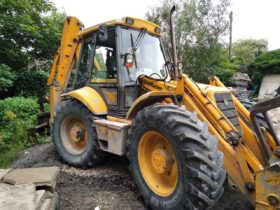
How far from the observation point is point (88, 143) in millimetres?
4891

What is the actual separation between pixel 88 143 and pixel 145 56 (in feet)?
5.44

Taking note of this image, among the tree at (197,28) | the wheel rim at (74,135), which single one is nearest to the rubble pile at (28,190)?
the wheel rim at (74,135)

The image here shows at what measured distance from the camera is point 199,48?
50.7ft

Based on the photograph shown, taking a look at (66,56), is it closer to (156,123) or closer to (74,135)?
(74,135)

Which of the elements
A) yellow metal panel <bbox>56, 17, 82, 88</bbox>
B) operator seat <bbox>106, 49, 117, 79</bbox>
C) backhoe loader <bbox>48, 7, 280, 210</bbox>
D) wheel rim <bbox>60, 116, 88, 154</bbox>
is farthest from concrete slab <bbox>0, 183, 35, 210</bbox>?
yellow metal panel <bbox>56, 17, 82, 88</bbox>

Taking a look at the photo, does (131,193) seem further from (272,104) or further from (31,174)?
(272,104)

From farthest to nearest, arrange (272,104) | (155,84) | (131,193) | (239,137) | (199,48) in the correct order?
(199,48) → (155,84) → (131,193) → (239,137) → (272,104)

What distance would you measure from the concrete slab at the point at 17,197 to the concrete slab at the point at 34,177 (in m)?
0.12

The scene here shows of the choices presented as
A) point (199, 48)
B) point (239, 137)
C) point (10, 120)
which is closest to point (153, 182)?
point (239, 137)

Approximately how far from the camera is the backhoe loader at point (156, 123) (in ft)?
9.86

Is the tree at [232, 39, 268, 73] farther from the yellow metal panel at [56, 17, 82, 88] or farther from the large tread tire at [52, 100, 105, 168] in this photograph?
the large tread tire at [52, 100, 105, 168]

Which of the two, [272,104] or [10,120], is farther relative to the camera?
[10,120]

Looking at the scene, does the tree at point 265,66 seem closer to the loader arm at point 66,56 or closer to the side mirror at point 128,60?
the loader arm at point 66,56

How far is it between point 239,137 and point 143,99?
123 cm
